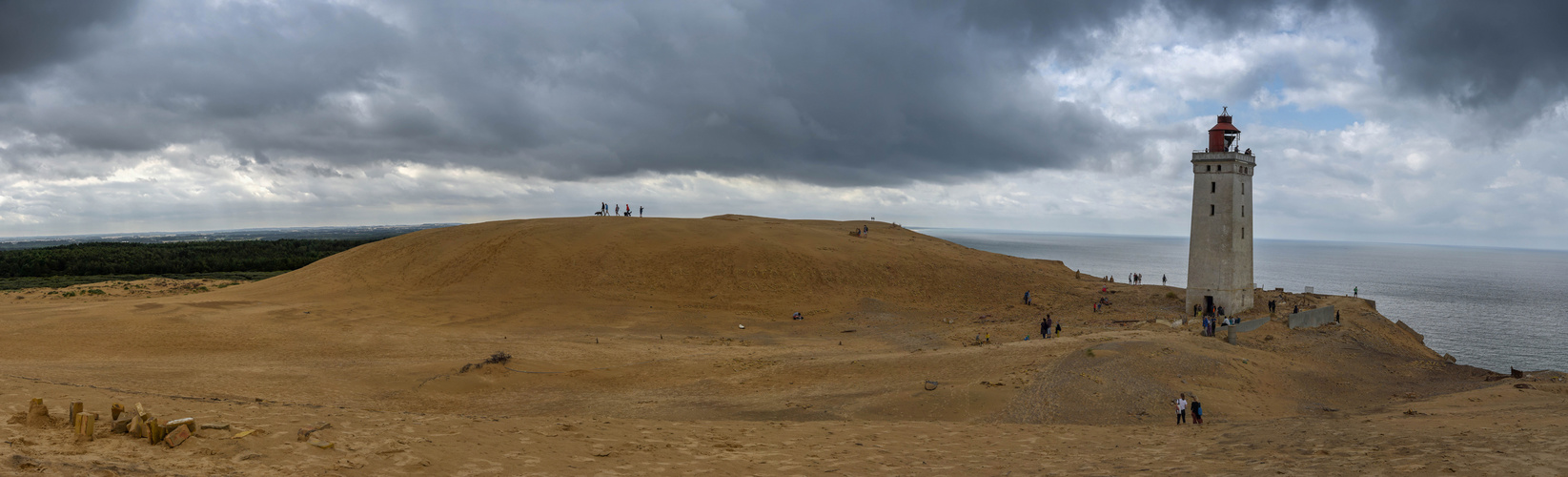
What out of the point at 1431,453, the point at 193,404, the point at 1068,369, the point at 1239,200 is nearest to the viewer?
the point at 1431,453

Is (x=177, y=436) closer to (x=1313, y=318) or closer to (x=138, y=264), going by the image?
(x=1313, y=318)

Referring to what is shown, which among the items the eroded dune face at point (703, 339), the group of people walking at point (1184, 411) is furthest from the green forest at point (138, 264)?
the group of people walking at point (1184, 411)

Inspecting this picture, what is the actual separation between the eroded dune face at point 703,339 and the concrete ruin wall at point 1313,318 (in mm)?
699

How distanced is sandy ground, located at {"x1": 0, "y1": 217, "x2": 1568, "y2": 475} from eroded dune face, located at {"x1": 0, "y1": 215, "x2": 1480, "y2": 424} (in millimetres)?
160

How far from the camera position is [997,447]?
49.1 ft

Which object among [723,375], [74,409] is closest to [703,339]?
[723,375]

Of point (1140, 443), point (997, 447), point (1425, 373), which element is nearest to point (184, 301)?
point (997, 447)

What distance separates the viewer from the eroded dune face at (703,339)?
781 inches

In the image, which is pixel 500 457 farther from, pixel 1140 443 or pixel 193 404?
pixel 1140 443

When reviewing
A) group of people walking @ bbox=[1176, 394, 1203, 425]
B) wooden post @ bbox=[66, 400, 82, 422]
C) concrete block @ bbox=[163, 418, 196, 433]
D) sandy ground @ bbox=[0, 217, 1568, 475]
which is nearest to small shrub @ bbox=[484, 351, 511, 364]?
sandy ground @ bbox=[0, 217, 1568, 475]

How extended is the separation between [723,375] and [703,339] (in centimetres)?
878

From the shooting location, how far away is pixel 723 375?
23.2 m

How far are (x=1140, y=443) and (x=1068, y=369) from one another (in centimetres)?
586

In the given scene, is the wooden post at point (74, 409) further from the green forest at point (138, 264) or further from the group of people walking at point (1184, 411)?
the green forest at point (138, 264)
